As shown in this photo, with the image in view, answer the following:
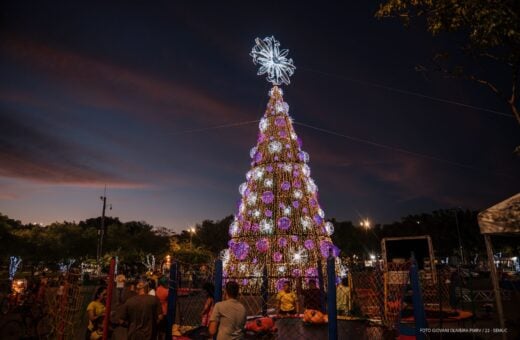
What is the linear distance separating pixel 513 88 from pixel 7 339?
15.9 meters

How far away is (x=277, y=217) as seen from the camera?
21000 millimetres

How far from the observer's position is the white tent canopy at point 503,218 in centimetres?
736

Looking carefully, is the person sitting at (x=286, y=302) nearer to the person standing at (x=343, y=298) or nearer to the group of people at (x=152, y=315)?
the person standing at (x=343, y=298)

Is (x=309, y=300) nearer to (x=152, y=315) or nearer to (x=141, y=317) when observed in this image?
(x=152, y=315)

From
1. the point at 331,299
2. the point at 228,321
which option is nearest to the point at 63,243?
the point at 331,299

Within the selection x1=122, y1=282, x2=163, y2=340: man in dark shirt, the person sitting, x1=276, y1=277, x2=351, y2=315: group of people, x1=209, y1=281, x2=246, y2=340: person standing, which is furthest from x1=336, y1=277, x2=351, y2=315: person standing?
x1=209, y1=281, x2=246, y2=340: person standing

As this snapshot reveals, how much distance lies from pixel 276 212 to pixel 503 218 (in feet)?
47.1

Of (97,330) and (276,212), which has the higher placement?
(276,212)

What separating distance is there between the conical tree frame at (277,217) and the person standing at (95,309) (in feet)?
35.7

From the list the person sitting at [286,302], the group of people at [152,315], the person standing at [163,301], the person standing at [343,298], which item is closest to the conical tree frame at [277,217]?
the person standing at [343,298]

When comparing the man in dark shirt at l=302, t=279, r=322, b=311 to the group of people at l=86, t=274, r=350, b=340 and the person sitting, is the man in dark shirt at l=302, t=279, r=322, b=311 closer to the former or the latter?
the person sitting

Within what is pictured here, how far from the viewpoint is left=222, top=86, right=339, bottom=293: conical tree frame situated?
20125mm

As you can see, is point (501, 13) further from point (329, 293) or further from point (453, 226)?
point (453, 226)

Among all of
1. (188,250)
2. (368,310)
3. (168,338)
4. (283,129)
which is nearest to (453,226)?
(188,250)
